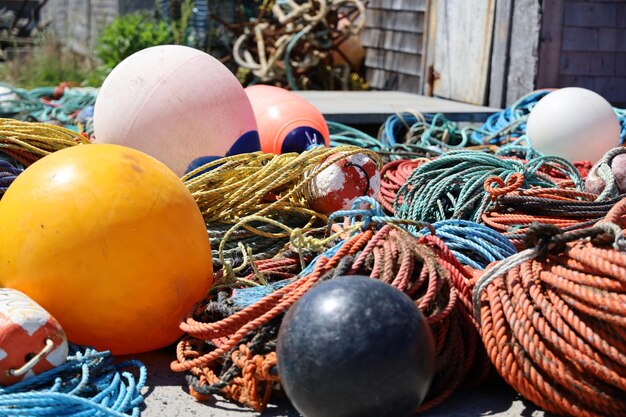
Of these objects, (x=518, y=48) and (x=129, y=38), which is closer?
(x=518, y=48)

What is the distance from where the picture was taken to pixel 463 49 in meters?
8.61

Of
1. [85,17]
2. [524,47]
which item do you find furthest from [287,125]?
[85,17]

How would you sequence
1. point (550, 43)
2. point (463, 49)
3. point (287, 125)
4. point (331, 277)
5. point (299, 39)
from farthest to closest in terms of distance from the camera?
point (299, 39) → point (463, 49) → point (550, 43) → point (287, 125) → point (331, 277)

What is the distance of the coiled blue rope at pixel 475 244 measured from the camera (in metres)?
3.47

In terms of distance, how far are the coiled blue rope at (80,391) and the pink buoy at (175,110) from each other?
5.34ft

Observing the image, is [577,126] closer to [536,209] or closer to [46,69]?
[536,209]

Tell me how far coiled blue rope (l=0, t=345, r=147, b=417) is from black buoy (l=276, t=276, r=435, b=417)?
661 mm

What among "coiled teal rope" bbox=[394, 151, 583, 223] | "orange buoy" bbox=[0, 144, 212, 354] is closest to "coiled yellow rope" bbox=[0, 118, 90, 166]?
"orange buoy" bbox=[0, 144, 212, 354]

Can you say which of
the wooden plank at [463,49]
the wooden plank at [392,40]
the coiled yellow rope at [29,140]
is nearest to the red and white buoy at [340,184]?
the coiled yellow rope at [29,140]

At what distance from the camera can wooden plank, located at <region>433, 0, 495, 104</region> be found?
8242mm

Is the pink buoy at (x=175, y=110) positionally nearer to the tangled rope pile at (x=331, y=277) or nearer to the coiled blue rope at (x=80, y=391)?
the tangled rope pile at (x=331, y=277)

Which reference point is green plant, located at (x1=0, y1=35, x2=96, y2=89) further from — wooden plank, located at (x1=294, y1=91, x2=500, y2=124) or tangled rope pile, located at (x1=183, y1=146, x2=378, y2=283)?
tangled rope pile, located at (x1=183, y1=146, x2=378, y2=283)

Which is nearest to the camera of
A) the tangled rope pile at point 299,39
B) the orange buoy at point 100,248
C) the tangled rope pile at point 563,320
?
the tangled rope pile at point 563,320

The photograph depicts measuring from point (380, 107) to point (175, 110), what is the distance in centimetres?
389
